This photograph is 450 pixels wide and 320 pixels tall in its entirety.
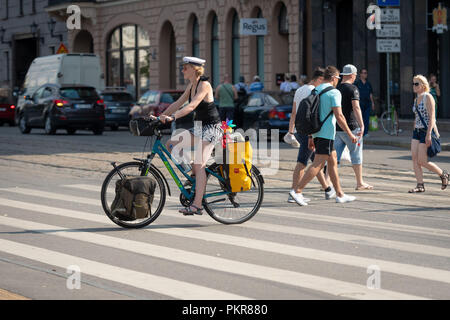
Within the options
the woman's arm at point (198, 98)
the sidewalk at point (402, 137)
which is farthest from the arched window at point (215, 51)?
the woman's arm at point (198, 98)

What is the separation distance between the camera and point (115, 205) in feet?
33.2

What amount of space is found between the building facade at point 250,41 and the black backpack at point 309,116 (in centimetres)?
1102

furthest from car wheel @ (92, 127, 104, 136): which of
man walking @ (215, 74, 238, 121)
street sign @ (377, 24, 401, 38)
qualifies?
street sign @ (377, 24, 401, 38)

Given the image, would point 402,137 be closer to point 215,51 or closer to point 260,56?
point 260,56

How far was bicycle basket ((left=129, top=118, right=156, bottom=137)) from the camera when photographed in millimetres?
10008

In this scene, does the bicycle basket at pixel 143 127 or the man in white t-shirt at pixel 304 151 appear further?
Result: the man in white t-shirt at pixel 304 151

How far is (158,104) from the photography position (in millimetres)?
31094

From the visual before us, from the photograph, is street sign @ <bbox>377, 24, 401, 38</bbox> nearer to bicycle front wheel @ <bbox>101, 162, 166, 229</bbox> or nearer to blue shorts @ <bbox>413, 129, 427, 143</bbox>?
blue shorts @ <bbox>413, 129, 427, 143</bbox>

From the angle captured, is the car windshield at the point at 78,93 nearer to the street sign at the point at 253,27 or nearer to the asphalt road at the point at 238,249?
the street sign at the point at 253,27

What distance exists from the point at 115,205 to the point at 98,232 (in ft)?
1.04

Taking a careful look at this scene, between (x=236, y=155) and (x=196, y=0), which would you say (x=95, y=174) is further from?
(x=196, y=0)

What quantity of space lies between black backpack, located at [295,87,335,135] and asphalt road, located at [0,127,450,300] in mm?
937

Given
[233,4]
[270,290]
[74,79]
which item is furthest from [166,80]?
[270,290]

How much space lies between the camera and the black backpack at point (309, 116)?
12.1m
